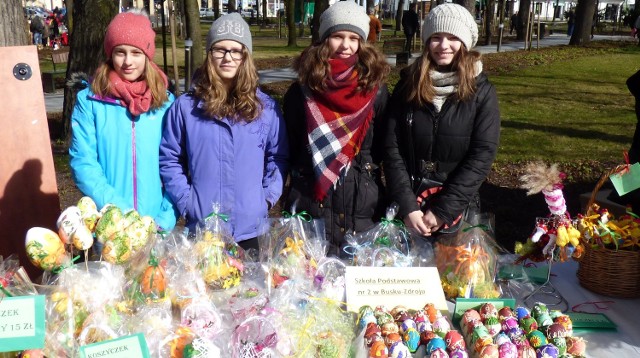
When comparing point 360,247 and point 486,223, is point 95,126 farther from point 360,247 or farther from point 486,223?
point 486,223

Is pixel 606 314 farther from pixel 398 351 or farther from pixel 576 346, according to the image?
pixel 398 351

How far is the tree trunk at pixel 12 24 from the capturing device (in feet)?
12.0

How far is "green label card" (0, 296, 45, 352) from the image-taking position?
5.19 feet

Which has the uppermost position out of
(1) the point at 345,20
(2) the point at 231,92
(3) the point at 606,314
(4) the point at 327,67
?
(1) the point at 345,20

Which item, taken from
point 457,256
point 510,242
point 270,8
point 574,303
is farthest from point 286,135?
point 270,8

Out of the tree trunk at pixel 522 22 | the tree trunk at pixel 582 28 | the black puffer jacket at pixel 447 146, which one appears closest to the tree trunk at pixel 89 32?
the black puffer jacket at pixel 447 146

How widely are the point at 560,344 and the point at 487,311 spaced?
0.25 m

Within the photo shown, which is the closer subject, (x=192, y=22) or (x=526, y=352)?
(x=526, y=352)

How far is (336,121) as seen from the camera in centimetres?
265

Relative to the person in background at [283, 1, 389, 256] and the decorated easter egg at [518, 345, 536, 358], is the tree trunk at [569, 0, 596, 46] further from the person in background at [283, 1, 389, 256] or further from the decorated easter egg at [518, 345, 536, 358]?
the decorated easter egg at [518, 345, 536, 358]

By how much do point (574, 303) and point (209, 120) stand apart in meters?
1.74

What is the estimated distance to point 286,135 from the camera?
2805 mm

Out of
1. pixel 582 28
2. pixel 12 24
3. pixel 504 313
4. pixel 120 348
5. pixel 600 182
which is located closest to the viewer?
pixel 120 348

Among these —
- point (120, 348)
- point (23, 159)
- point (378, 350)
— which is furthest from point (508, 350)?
point (23, 159)
